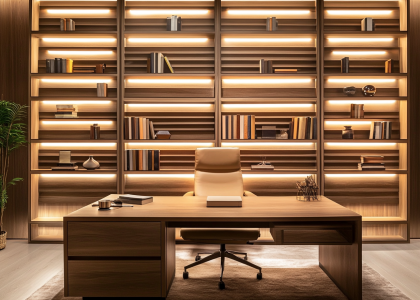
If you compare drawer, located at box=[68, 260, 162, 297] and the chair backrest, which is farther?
the chair backrest

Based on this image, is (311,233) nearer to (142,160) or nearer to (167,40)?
(142,160)

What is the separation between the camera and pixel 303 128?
4242mm

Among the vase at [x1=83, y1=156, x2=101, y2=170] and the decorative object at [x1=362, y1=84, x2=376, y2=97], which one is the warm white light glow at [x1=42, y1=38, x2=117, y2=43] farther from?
the decorative object at [x1=362, y1=84, x2=376, y2=97]

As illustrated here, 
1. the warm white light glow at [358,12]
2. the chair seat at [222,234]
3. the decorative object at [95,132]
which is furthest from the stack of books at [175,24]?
the chair seat at [222,234]

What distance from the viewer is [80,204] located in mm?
4383

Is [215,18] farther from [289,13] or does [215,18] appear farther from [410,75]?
[410,75]

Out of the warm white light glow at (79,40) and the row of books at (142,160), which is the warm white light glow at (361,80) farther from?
the warm white light glow at (79,40)

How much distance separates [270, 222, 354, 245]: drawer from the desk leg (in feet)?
0.21

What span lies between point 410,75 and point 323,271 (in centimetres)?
268

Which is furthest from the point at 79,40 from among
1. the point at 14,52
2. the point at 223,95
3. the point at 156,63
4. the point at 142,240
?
the point at 142,240

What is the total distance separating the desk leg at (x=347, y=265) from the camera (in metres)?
2.35

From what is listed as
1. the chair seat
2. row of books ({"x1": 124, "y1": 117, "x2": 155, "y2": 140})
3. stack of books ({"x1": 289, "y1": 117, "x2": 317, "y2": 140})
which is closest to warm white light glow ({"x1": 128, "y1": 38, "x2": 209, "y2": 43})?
row of books ({"x1": 124, "y1": 117, "x2": 155, "y2": 140})

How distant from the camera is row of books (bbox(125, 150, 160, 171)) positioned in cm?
422

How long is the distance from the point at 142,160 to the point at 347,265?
2532 millimetres
